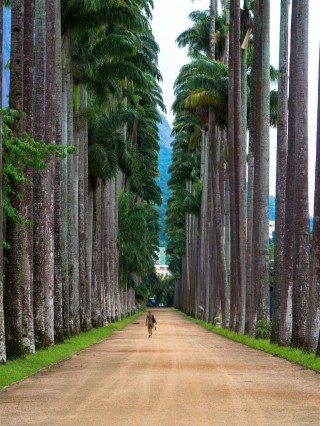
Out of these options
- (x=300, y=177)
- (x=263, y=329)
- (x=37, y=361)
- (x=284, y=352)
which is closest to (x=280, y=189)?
(x=300, y=177)

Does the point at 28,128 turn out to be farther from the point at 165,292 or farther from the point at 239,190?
the point at 165,292

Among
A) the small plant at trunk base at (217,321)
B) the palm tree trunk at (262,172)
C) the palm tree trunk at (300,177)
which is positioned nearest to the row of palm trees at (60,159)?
the palm tree trunk at (262,172)

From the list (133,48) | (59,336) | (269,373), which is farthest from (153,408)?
(133,48)

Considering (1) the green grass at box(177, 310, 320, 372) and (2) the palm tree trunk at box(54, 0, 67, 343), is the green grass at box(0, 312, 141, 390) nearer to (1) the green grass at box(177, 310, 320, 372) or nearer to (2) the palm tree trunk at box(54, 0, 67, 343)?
(2) the palm tree trunk at box(54, 0, 67, 343)

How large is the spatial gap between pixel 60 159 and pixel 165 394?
18.1 meters

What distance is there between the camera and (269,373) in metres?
19.6

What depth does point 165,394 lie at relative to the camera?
14.6 metres

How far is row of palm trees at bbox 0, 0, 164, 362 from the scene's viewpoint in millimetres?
22375

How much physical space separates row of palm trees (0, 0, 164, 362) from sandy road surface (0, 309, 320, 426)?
312cm

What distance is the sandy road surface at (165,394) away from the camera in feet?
38.3

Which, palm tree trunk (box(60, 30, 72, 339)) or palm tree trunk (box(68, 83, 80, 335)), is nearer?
palm tree trunk (box(60, 30, 72, 339))

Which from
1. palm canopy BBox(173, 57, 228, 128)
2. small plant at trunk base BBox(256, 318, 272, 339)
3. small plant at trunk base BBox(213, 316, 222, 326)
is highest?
palm canopy BBox(173, 57, 228, 128)

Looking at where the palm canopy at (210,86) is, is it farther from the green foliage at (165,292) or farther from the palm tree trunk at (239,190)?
the green foliage at (165,292)

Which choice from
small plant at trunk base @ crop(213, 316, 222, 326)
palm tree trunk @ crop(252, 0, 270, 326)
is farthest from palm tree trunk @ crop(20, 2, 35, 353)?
small plant at trunk base @ crop(213, 316, 222, 326)
